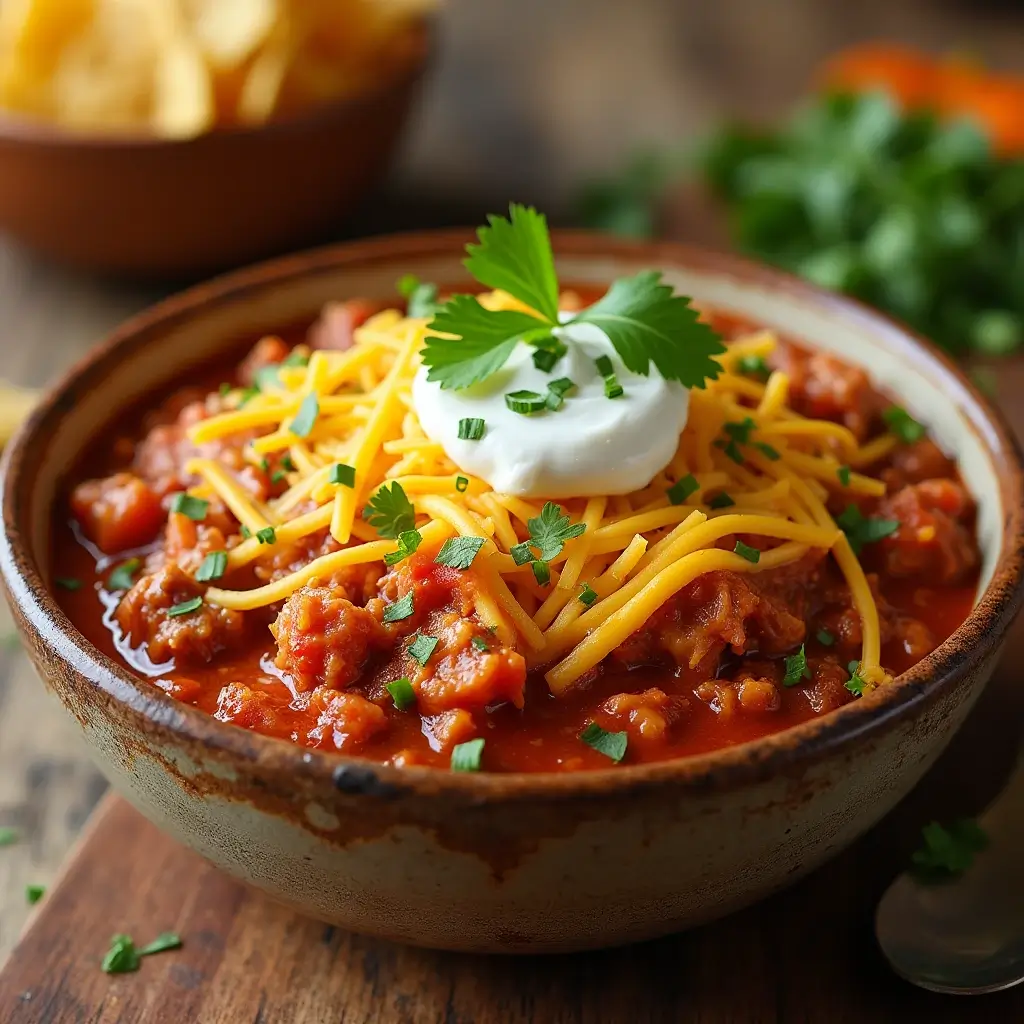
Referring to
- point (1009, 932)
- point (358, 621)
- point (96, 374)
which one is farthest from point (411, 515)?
A: point (1009, 932)

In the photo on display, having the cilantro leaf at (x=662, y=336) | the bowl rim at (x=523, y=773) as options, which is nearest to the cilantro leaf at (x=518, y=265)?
the cilantro leaf at (x=662, y=336)

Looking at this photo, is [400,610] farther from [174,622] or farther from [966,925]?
[966,925]

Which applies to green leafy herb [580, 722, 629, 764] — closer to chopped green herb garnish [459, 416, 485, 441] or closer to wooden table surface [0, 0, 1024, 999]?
chopped green herb garnish [459, 416, 485, 441]

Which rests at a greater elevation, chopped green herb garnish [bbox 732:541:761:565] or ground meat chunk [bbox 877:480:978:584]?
chopped green herb garnish [bbox 732:541:761:565]

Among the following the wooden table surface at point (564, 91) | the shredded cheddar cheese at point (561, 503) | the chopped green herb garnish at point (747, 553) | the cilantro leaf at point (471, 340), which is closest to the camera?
the shredded cheddar cheese at point (561, 503)

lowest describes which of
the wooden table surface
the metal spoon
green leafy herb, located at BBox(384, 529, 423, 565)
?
the wooden table surface

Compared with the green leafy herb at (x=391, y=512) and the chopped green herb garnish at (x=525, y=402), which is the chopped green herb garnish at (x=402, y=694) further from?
the chopped green herb garnish at (x=525, y=402)

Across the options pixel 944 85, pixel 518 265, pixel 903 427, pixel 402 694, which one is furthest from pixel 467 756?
pixel 944 85

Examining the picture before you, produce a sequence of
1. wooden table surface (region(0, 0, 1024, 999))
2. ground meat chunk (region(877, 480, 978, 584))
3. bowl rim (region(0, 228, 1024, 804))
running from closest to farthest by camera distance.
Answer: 1. bowl rim (region(0, 228, 1024, 804))
2. ground meat chunk (region(877, 480, 978, 584))
3. wooden table surface (region(0, 0, 1024, 999))

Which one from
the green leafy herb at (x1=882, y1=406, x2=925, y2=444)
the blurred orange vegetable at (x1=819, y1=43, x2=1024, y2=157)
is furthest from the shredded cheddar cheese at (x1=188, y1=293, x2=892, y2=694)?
the blurred orange vegetable at (x1=819, y1=43, x2=1024, y2=157)

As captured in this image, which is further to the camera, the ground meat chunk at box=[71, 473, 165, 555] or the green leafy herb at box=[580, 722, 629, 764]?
the ground meat chunk at box=[71, 473, 165, 555]
